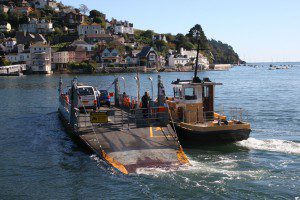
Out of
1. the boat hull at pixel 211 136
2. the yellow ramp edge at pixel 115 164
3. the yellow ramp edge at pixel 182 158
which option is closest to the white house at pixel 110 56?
the boat hull at pixel 211 136

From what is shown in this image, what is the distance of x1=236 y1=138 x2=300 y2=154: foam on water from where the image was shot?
26.4 m

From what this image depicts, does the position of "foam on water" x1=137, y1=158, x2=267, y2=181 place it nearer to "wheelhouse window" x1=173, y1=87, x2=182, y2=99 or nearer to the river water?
the river water

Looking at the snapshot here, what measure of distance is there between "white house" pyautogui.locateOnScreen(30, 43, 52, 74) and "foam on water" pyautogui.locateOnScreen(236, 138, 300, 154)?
136 metres

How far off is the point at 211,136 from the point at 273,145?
414 centimetres

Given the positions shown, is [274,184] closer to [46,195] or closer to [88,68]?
[46,195]

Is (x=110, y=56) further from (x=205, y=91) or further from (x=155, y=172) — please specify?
(x=155, y=172)

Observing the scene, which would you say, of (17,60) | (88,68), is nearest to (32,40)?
(17,60)

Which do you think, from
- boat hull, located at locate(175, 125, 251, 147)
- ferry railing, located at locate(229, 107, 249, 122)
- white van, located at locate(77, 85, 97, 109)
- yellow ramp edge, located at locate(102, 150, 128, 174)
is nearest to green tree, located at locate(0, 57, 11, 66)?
white van, located at locate(77, 85, 97, 109)

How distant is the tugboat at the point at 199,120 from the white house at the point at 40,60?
133m

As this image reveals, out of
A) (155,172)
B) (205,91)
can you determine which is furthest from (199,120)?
(155,172)

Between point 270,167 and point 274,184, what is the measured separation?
3.25 metres

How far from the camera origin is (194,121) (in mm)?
29297

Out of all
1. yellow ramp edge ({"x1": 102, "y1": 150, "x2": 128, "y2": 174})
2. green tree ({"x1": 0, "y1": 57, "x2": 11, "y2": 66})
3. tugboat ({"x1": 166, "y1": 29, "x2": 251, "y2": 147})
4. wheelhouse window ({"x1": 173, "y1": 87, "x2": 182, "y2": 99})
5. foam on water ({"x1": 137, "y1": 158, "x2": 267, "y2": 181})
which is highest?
green tree ({"x1": 0, "y1": 57, "x2": 11, "y2": 66})

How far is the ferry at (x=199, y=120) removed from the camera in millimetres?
27297
